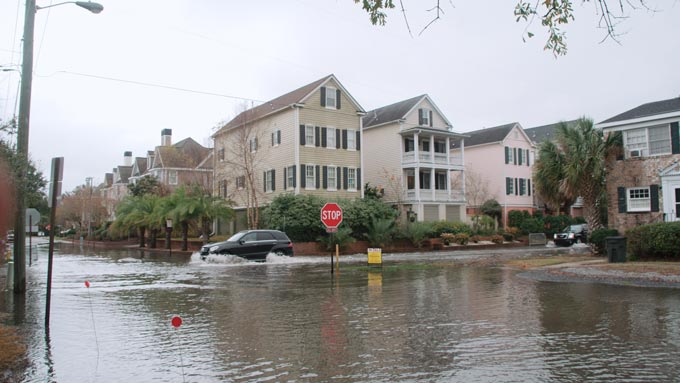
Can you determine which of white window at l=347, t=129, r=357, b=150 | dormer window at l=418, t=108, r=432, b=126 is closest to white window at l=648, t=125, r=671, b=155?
white window at l=347, t=129, r=357, b=150

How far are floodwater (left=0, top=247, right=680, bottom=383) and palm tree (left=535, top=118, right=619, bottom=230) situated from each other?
1221cm

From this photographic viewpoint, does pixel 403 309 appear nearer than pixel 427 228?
Yes

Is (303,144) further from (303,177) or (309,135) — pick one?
(303,177)

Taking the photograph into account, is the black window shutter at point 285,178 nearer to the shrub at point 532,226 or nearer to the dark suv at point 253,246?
the dark suv at point 253,246

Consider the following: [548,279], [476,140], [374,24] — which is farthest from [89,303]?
[476,140]

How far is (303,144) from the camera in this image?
38.3 m

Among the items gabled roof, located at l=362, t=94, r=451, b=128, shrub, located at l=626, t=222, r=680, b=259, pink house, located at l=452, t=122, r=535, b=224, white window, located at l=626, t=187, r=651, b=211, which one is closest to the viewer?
shrub, located at l=626, t=222, r=680, b=259

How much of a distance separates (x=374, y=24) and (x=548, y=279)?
11.8 m

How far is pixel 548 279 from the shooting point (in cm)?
1648

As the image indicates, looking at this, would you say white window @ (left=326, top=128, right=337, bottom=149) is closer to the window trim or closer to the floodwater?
the window trim

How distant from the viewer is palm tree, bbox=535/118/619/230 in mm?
26281

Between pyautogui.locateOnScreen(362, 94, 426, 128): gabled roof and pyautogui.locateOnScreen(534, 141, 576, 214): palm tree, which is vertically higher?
pyautogui.locateOnScreen(362, 94, 426, 128): gabled roof

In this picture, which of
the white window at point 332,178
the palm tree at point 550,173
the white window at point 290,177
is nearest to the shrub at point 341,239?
the white window at point 290,177

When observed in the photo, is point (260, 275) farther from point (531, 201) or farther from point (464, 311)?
point (531, 201)
